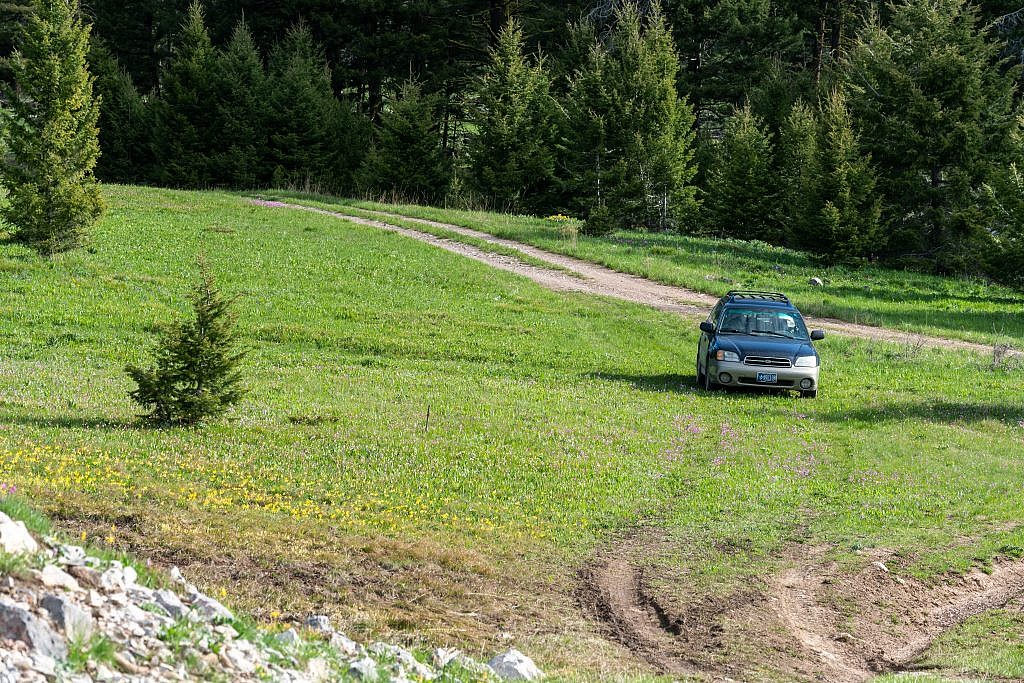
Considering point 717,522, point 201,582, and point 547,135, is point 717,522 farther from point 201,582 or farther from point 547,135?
point 547,135

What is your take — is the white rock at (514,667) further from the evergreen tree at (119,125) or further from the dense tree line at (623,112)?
the evergreen tree at (119,125)

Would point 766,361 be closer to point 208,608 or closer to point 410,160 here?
point 208,608

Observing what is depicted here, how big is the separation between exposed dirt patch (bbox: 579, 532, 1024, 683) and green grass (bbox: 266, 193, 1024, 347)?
65.8 feet

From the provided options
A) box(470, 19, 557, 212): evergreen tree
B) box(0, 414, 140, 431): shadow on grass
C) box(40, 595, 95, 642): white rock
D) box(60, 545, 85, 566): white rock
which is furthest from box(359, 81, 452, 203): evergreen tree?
box(40, 595, 95, 642): white rock

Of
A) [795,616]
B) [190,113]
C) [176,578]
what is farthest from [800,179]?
[176,578]

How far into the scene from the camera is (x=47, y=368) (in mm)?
18938

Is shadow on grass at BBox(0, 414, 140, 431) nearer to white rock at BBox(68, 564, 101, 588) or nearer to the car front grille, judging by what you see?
white rock at BBox(68, 564, 101, 588)

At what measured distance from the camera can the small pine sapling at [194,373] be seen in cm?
1493

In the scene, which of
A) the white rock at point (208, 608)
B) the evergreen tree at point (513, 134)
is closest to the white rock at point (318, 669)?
the white rock at point (208, 608)

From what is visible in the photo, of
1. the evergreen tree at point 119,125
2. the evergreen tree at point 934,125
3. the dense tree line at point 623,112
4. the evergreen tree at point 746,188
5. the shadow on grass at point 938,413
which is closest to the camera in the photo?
the shadow on grass at point 938,413

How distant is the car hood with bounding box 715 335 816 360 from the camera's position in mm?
21203

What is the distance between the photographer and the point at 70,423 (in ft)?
47.9

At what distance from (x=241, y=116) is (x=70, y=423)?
166 feet

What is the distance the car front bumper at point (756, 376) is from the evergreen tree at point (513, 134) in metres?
32.2
